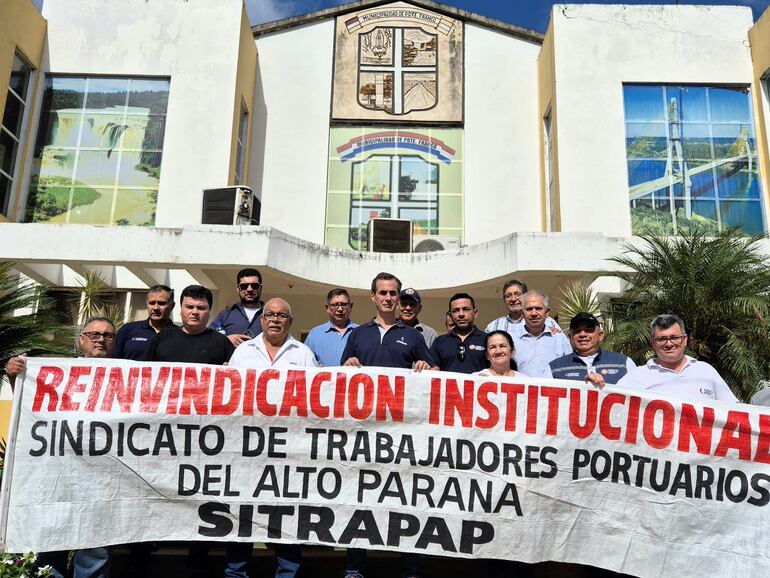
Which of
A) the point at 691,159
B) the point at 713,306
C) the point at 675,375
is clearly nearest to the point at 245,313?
the point at 675,375

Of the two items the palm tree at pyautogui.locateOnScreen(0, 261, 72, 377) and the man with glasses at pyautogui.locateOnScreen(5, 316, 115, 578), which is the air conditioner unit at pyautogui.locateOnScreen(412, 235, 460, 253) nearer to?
the palm tree at pyautogui.locateOnScreen(0, 261, 72, 377)

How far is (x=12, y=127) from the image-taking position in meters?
13.7

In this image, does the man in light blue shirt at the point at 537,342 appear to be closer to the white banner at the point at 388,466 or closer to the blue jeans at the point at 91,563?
the white banner at the point at 388,466

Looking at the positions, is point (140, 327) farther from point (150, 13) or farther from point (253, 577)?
point (150, 13)

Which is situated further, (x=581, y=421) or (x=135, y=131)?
(x=135, y=131)

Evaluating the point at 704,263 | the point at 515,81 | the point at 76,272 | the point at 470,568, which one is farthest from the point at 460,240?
the point at 470,568

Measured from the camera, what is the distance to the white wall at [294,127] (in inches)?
599

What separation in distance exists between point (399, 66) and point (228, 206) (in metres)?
6.27

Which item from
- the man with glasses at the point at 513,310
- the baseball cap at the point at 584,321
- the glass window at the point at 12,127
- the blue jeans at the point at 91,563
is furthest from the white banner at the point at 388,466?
the glass window at the point at 12,127

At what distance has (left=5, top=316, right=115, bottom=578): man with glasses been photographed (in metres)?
3.79

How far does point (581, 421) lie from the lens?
3.94 metres

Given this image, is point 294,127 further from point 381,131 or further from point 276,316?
point 276,316

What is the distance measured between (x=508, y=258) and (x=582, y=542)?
7.88 metres

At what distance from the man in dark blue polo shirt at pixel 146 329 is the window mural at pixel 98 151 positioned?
9517 mm
